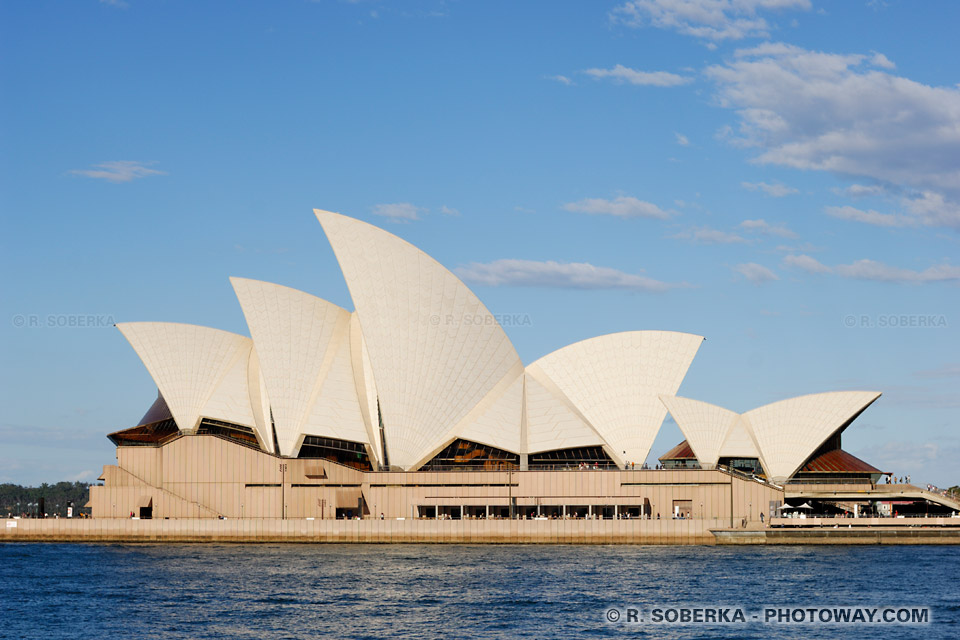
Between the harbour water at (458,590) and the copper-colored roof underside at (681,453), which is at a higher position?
the copper-colored roof underside at (681,453)

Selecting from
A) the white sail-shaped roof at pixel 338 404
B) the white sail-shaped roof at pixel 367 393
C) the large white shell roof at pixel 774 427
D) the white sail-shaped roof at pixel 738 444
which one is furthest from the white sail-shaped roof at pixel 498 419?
the white sail-shaped roof at pixel 738 444

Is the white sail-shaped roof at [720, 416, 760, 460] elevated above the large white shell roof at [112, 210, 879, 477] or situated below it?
below

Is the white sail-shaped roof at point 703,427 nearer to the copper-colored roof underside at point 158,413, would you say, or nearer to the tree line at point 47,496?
the copper-colored roof underside at point 158,413

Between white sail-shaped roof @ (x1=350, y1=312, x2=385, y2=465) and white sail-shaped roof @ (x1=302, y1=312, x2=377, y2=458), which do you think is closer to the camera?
white sail-shaped roof @ (x1=302, y1=312, x2=377, y2=458)

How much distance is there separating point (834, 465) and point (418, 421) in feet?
87.9

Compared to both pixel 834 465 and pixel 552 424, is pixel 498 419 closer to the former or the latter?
pixel 552 424

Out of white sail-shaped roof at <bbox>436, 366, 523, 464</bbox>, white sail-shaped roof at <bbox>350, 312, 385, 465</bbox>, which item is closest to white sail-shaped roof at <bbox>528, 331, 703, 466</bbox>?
white sail-shaped roof at <bbox>436, 366, 523, 464</bbox>

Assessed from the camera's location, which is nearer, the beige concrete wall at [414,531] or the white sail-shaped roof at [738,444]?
the beige concrete wall at [414,531]

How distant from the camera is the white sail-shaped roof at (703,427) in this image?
74.3m

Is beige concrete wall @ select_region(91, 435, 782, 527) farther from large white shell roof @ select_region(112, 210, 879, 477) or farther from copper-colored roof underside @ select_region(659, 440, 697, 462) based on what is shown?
copper-colored roof underside @ select_region(659, 440, 697, 462)

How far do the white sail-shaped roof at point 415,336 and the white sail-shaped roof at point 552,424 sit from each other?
2768 millimetres

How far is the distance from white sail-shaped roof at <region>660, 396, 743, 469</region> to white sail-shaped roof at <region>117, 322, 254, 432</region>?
2725 centimetres

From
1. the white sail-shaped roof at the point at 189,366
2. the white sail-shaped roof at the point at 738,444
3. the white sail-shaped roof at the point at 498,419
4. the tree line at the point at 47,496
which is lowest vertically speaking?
the tree line at the point at 47,496

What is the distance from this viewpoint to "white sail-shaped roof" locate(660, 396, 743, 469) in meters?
74.3
